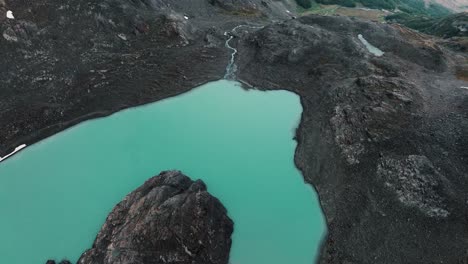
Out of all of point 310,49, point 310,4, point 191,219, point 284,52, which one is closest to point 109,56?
point 284,52

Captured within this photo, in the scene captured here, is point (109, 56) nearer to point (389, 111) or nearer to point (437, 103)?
A: point (389, 111)

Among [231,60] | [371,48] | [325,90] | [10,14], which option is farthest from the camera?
[231,60]

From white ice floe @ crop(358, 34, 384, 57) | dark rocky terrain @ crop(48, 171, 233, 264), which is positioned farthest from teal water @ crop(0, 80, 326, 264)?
white ice floe @ crop(358, 34, 384, 57)

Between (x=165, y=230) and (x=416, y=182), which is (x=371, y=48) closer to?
(x=416, y=182)

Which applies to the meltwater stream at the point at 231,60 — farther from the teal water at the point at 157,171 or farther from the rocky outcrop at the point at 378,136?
the teal water at the point at 157,171

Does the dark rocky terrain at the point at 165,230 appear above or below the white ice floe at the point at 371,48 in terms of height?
above

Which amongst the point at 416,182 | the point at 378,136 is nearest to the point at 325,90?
the point at 378,136

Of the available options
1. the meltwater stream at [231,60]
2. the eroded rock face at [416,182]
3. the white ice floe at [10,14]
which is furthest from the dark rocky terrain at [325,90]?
the meltwater stream at [231,60]

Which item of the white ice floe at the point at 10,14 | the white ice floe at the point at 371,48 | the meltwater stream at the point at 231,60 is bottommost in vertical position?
the meltwater stream at the point at 231,60
